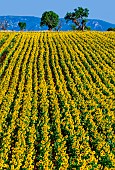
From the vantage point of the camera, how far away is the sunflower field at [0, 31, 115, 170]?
1710 cm

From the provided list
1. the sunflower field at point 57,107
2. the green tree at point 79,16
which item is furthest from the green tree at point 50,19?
the sunflower field at point 57,107

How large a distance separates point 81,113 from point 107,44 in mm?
25741

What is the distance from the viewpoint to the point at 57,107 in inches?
958

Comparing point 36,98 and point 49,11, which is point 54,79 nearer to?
point 36,98

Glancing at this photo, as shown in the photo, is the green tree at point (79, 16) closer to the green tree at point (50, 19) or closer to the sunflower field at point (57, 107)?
the green tree at point (50, 19)

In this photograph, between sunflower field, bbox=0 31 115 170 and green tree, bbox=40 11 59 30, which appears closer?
sunflower field, bbox=0 31 115 170

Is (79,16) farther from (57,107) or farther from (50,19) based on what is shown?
(57,107)

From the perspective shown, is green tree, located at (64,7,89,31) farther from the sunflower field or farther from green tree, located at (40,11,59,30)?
Answer: the sunflower field

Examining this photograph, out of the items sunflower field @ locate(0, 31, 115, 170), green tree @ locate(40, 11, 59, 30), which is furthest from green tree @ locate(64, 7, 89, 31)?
sunflower field @ locate(0, 31, 115, 170)

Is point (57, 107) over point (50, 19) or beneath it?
over

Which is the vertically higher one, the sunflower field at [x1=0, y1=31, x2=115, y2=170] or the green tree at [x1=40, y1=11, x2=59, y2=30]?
the sunflower field at [x1=0, y1=31, x2=115, y2=170]

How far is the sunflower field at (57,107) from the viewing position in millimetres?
17105

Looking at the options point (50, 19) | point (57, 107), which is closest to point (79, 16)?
point (50, 19)

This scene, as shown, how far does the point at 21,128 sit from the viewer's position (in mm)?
20547
